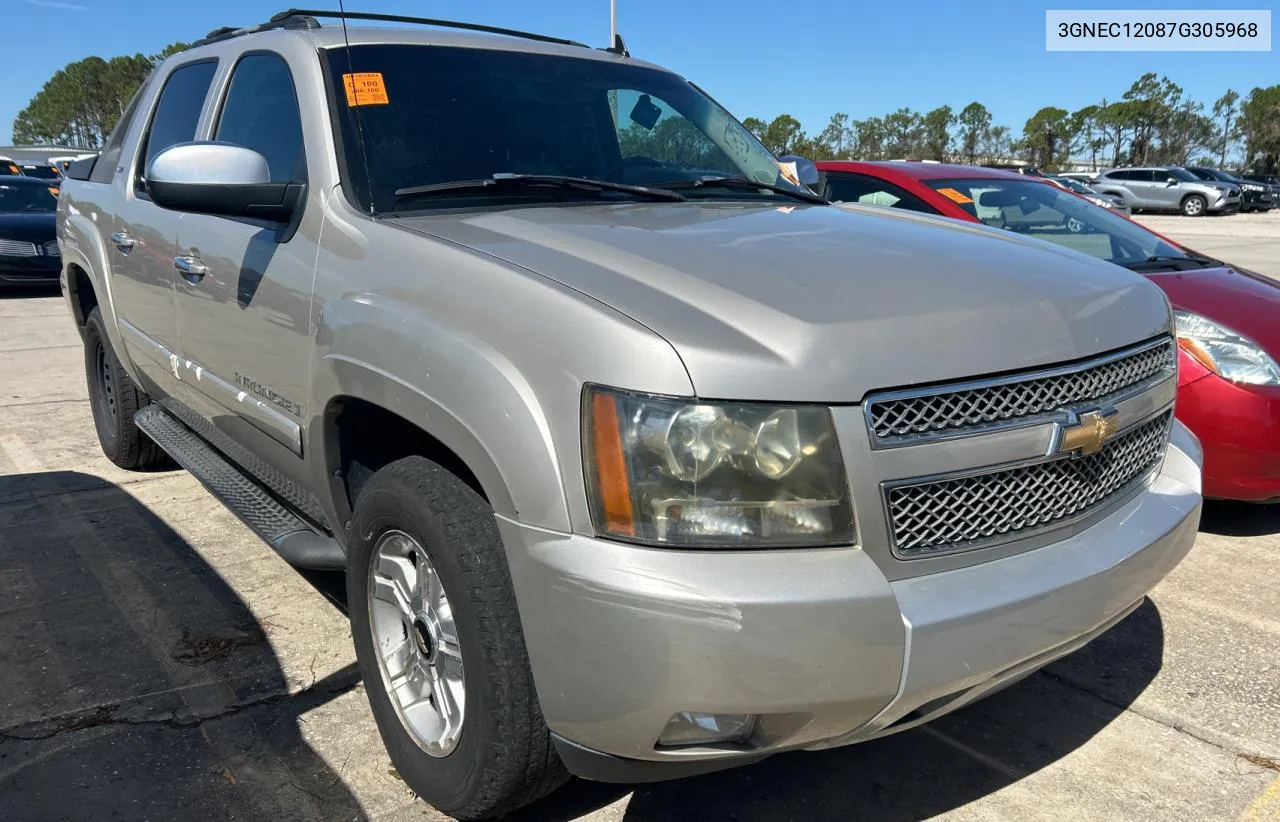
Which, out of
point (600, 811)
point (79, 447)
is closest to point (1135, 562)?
point (600, 811)

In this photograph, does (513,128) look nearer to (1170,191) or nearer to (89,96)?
(1170,191)

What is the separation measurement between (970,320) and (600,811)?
146cm

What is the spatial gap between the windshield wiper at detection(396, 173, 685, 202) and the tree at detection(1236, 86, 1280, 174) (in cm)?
6704

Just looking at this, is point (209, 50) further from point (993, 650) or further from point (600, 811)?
point (993, 650)

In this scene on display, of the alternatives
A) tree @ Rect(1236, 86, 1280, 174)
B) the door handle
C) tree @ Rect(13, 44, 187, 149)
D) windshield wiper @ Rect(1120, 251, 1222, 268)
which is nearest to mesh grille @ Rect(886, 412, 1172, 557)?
the door handle

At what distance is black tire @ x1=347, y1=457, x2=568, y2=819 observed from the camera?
2.08 meters

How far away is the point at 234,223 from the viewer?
3.24 metres

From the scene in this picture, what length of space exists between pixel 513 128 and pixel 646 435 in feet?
5.32

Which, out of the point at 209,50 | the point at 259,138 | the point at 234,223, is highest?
the point at 209,50

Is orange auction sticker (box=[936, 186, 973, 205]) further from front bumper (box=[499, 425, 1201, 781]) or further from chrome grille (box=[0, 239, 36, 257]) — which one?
chrome grille (box=[0, 239, 36, 257])

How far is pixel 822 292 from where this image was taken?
2100 millimetres

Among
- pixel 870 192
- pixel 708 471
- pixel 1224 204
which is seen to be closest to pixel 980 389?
pixel 708 471

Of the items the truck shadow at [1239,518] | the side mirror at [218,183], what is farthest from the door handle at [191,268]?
the truck shadow at [1239,518]

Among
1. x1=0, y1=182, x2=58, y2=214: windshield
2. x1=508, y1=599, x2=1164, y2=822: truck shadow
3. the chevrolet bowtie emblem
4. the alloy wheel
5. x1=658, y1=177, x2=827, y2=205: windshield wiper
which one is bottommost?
x1=508, y1=599, x2=1164, y2=822: truck shadow
